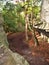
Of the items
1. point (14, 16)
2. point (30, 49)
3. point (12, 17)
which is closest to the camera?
point (30, 49)

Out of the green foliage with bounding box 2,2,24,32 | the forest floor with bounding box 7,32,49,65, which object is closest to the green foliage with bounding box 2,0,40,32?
the green foliage with bounding box 2,2,24,32

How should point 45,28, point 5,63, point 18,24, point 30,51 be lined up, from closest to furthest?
1. point 5,63
2. point 45,28
3. point 30,51
4. point 18,24

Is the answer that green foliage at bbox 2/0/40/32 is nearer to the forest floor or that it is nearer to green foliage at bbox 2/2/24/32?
green foliage at bbox 2/2/24/32

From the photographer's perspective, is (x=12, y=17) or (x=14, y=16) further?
(x=14, y=16)

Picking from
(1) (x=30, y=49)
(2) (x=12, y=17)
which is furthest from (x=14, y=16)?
(1) (x=30, y=49)

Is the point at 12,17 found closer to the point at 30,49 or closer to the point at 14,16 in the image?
the point at 14,16

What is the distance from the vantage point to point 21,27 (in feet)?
42.6

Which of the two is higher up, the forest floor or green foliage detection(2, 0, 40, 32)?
green foliage detection(2, 0, 40, 32)

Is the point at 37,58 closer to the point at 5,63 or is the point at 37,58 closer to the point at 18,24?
the point at 18,24

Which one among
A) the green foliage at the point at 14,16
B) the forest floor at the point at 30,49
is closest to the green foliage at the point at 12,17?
the green foliage at the point at 14,16

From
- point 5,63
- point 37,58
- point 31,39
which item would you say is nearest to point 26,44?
point 31,39

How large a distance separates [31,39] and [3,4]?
2802mm

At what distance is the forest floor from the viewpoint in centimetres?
893

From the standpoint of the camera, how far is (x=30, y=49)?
10.1 m
